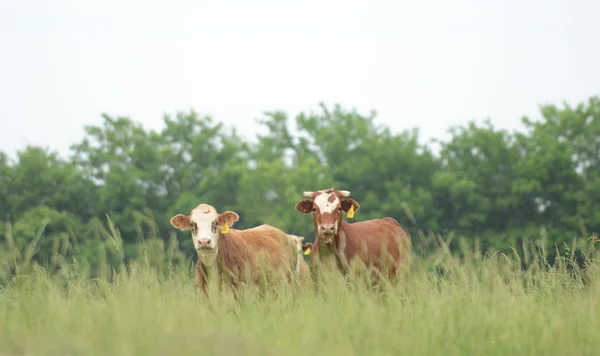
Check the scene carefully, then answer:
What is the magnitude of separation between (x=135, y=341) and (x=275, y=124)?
2061 inches

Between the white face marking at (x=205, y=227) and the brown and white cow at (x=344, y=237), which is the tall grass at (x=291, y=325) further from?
the brown and white cow at (x=344, y=237)

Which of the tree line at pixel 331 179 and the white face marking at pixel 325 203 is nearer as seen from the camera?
the white face marking at pixel 325 203

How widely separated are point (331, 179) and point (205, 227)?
123ft

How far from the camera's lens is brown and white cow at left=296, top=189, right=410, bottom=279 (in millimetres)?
12188

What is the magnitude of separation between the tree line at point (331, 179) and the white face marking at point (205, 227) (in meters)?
31.1

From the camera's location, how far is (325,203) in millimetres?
12336

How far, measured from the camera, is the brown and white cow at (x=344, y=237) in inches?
480

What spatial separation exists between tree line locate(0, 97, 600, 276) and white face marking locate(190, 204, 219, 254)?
31.1 metres

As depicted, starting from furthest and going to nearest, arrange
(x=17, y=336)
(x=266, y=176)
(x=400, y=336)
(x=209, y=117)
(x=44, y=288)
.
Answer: (x=209, y=117), (x=266, y=176), (x=44, y=288), (x=400, y=336), (x=17, y=336)

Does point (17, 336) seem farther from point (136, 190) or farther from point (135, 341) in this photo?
point (136, 190)

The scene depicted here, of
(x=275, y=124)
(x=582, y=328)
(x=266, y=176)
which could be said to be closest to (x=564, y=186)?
(x=266, y=176)

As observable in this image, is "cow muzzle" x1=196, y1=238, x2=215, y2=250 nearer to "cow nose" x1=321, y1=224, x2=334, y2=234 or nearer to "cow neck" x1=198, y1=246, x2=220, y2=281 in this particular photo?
"cow neck" x1=198, y1=246, x2=220, y2=281

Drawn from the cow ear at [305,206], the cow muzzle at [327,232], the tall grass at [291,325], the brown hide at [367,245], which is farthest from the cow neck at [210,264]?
the tall grass at [291,325]

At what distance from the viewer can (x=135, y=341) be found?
18.1ft
